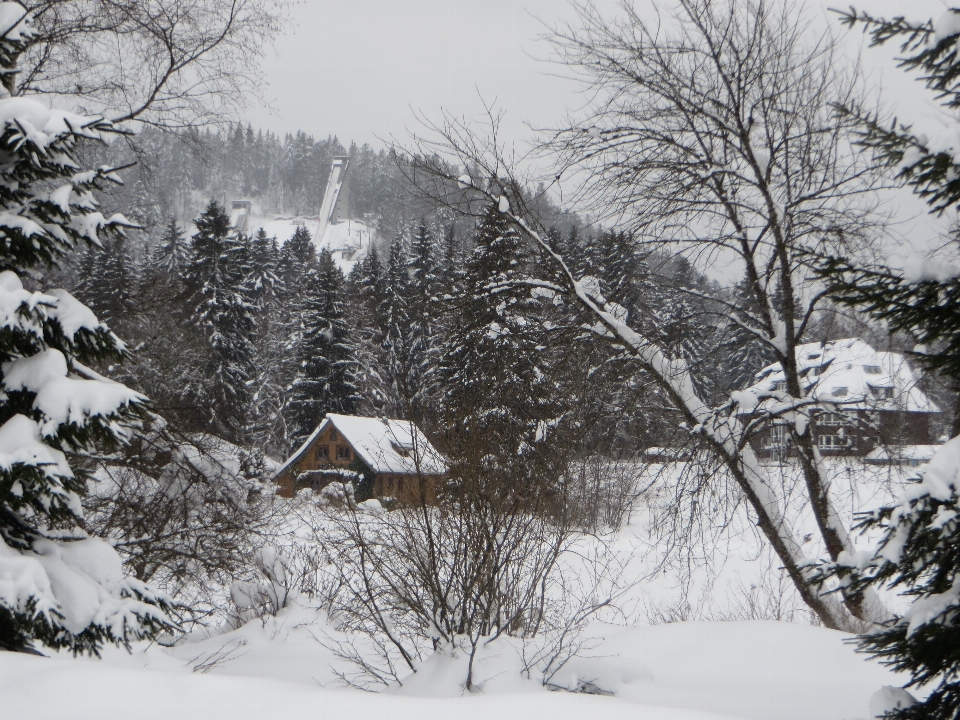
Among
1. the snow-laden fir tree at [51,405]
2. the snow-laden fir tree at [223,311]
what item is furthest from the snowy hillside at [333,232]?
the snow-laden fir tree at [51,405]

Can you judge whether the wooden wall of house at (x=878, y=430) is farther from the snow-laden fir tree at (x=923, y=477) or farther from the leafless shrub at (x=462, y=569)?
the snow-laden fir tree at (x=923, y=477)

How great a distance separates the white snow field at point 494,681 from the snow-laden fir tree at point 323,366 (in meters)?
28.1

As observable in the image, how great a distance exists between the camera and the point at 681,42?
8211 mm

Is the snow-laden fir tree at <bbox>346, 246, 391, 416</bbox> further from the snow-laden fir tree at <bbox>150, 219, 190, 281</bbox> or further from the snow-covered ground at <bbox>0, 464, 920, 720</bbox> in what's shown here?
the snow-covered ground at <bbox>0, 464, 920, 720</bbox>

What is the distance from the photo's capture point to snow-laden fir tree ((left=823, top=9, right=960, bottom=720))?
11.0 feet

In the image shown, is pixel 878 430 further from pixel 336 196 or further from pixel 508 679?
pixel 336 196

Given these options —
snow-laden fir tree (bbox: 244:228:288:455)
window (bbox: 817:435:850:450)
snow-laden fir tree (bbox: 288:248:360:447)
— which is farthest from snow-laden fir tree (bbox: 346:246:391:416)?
window (bbox: 817:435:850:450)

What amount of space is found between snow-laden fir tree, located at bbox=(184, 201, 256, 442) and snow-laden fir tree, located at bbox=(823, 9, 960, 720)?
30.5 metres

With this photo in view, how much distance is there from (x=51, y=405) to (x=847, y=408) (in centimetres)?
682

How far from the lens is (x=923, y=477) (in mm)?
3383

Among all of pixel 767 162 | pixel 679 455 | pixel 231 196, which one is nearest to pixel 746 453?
pixel 679 455

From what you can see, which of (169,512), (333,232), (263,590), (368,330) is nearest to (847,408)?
(169,512)

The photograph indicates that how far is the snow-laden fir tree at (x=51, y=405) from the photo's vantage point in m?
4.26

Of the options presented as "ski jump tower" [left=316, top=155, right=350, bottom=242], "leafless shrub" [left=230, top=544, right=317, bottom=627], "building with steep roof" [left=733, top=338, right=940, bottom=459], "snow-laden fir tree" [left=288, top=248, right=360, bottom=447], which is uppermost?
"ski jump tower" [left=316, top=155, right=350, bottom=242]
